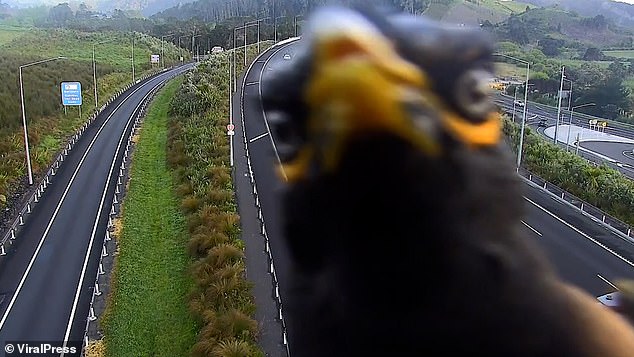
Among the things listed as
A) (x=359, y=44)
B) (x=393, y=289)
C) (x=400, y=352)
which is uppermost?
(x=359, y=44)

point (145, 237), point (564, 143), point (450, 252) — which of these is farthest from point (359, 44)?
point (564, 143)

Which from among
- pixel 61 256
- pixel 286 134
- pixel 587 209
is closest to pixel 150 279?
pixel 61 256

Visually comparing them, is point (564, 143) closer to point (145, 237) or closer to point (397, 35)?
point (145, 237)

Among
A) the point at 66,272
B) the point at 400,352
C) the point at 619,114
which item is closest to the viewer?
the point at 400,352

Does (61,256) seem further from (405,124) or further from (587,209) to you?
(587,209)
